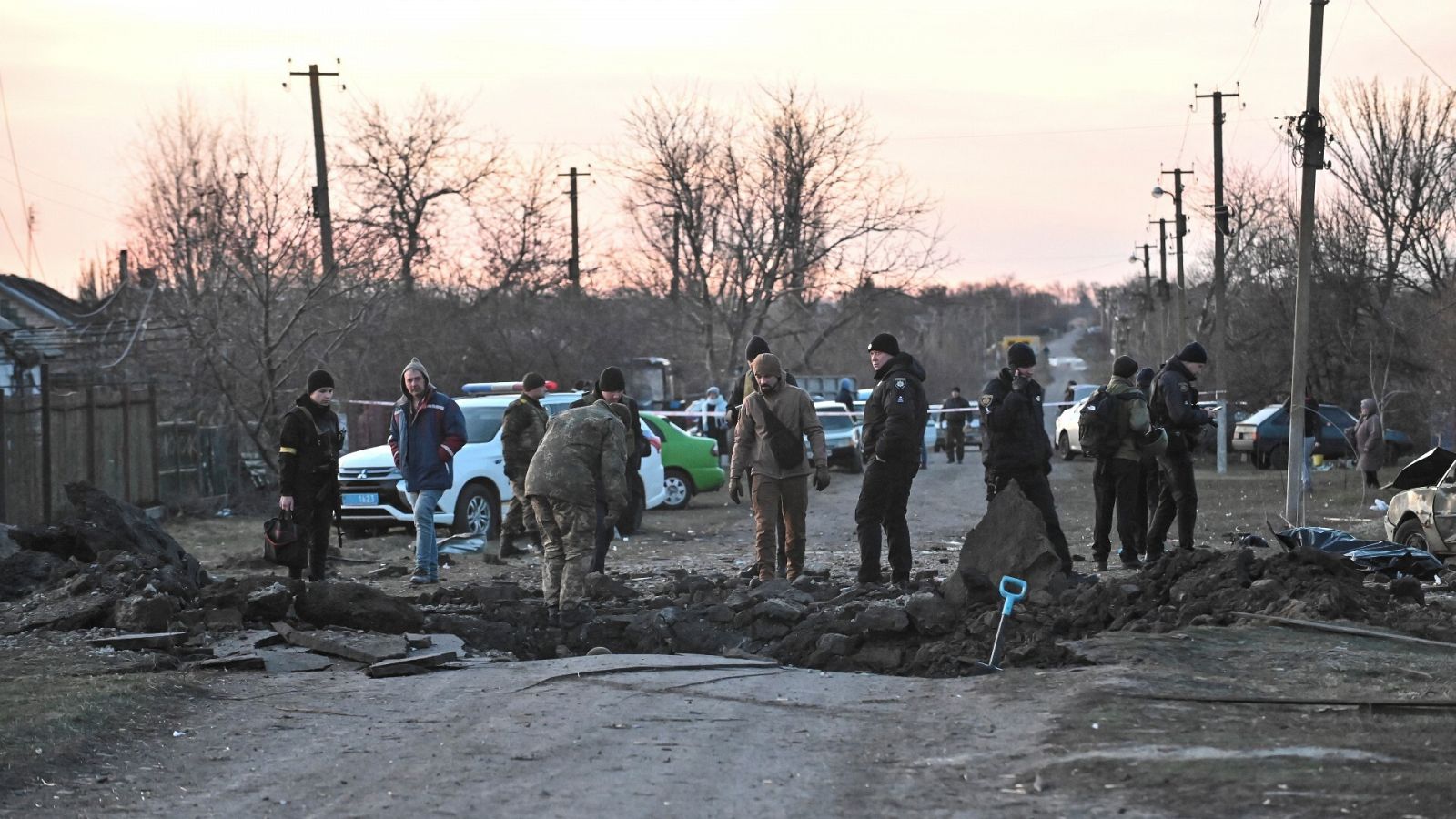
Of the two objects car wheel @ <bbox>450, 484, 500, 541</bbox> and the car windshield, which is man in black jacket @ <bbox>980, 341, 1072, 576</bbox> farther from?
the car windshield

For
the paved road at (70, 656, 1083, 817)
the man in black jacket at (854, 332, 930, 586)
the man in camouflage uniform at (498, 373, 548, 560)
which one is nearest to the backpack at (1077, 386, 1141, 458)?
the man in black jacket at (854, 332, 930, 586)

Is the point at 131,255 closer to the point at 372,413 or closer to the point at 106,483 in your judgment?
the point at 372,413

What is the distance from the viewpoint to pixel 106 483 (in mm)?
22047

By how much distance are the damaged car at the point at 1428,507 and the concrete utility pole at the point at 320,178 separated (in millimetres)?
20205

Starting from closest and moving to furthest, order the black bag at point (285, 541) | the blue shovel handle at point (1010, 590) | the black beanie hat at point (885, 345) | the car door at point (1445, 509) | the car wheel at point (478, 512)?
the blue shovel handle at point (1010, 590), the black beanie hat at point (885, 345), the black bag at point (285, 541), the car door at point (1445, 509), the car wheel at point (478, 512)

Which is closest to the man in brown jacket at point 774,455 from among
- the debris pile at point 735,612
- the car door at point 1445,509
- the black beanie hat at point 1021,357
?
the debris pile at point 735,612

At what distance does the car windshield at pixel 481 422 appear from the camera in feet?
61.6

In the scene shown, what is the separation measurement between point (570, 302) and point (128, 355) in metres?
14.1

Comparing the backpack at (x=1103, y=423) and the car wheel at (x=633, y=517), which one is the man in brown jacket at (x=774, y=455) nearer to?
the backpack at (x=1103, y=423)

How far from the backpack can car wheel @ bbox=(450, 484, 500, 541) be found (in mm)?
7369

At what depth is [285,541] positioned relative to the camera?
43.5 ft

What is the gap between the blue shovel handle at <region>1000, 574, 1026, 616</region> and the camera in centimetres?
905

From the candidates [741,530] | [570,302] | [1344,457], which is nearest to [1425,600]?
[741,530]

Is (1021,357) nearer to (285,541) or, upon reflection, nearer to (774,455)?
(774,455)
